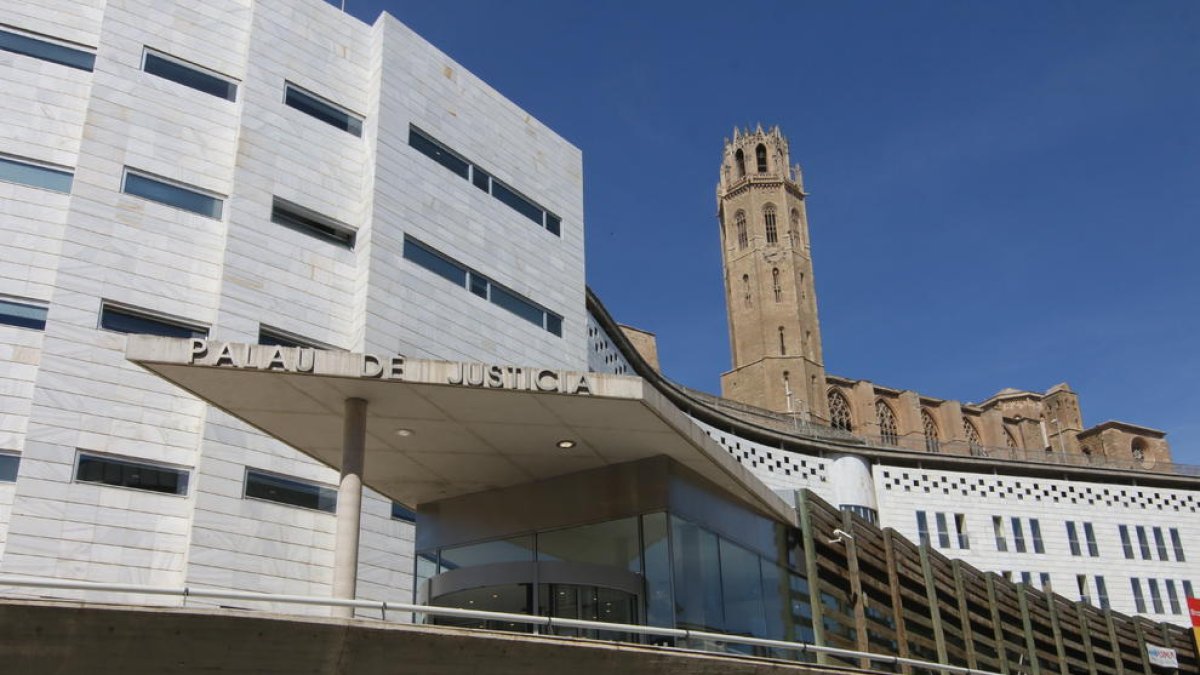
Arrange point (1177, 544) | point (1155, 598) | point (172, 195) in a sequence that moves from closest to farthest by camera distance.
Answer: point (172, 195) < point (1155, 598) < point (1177, 544)

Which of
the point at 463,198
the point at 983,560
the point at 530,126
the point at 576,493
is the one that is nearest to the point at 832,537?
the point at 576,493

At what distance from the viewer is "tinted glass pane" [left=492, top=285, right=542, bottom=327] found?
113 ft

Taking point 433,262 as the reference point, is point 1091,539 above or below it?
below

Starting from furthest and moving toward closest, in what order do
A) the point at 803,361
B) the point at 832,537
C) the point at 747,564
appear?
the point at 803,361
the point at 832,537
the point at 747,564

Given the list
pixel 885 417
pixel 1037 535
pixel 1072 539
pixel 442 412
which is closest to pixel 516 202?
pixel 442 412

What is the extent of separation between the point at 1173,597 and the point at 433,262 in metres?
43.7

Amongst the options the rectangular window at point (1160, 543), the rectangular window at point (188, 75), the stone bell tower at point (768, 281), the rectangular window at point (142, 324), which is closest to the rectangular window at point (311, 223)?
the rectangular window at point (188, 75)

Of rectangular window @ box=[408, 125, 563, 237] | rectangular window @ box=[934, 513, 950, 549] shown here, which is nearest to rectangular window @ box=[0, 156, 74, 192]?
rectangular window @ box=[408, 125, 563, 237]

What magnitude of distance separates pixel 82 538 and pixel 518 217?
17547mm

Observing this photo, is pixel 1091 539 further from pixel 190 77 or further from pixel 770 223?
pixel 770 223

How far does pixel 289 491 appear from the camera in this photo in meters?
27.1

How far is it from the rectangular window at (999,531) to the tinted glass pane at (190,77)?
40427 millimetres

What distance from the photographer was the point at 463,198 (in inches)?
1352

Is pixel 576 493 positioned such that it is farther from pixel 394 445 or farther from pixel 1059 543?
pixel 1059 543
